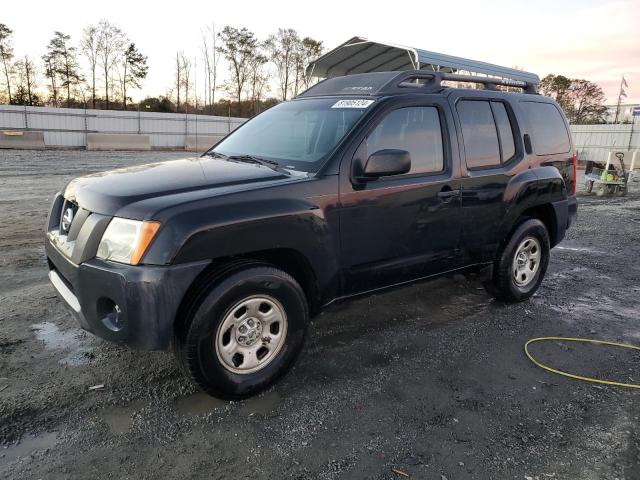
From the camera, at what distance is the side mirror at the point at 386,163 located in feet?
10.6

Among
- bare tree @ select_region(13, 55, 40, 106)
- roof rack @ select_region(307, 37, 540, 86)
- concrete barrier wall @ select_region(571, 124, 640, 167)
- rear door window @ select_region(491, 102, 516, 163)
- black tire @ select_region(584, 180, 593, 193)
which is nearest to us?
rear door window @ select_region(491, 102, 516, 163)

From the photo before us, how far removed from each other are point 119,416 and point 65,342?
1.19m

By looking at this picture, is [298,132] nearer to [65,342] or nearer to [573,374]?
[65,342]

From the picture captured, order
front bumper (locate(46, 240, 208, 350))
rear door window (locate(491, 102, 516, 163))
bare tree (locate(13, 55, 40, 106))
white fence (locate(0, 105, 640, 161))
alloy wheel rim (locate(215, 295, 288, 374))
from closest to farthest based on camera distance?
front bumper (locate(46, 240, 208, 350))
alloy wheel rim (locate(215, 295, 288, 374))
rear door window (locate(491, 102, 516, 163))
white fence (locate(0, 105, 640, 161))
bare tree (locate(13, 55, 40, 106))

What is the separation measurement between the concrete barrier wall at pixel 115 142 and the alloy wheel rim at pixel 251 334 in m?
23.5

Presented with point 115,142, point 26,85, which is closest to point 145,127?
point 115,142

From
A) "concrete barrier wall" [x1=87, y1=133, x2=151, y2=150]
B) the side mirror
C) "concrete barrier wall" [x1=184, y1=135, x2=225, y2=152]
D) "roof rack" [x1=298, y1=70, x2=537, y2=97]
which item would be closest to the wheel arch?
the side mirror

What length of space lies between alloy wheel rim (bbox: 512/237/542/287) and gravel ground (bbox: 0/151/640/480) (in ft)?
1.03

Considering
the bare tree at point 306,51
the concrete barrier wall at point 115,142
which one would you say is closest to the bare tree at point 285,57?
the bare tree at point 306,51

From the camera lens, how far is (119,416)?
9.18 ft

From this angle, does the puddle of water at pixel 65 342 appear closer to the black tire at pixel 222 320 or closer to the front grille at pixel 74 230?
the front grille at pixel 74 230

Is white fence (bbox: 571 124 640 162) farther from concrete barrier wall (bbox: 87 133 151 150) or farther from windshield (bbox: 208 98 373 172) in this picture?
windshield (bbox: 208 98 373 172)

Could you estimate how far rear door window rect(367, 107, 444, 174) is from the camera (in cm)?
354

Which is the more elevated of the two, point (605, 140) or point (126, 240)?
point (605, 140)
